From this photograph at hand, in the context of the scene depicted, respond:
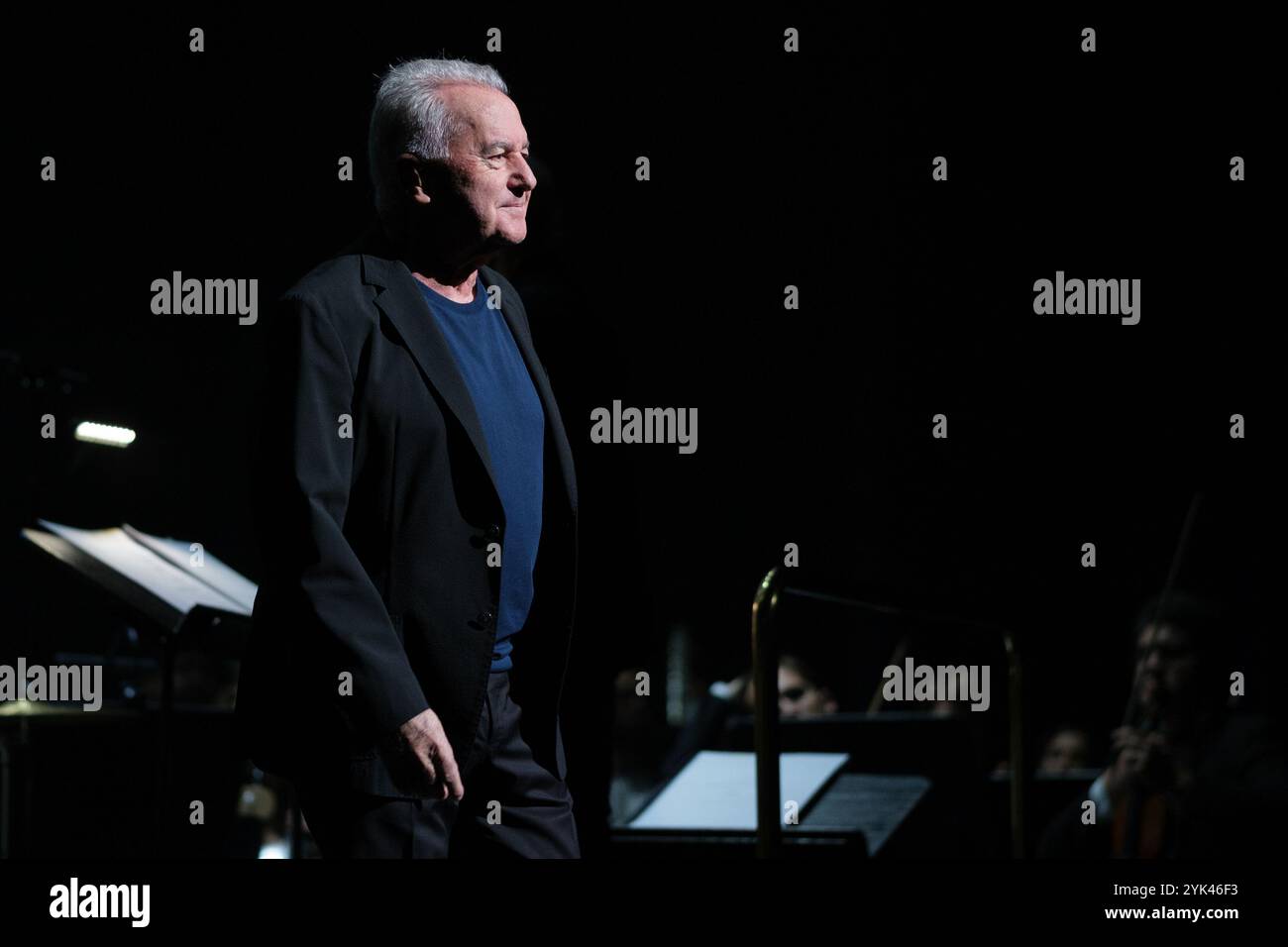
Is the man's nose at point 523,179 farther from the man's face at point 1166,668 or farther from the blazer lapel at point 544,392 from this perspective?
the man's face at point 1166,668

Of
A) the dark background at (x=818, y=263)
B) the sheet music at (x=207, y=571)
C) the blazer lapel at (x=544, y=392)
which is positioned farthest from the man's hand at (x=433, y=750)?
the dark background at (x=818, y=263)

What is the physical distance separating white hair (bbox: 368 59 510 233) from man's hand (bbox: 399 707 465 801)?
701mm

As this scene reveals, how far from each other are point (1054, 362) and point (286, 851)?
4.19m

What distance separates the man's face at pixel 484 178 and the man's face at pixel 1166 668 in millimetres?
2763

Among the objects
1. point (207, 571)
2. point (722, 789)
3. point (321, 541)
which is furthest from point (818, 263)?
point (321, 541)

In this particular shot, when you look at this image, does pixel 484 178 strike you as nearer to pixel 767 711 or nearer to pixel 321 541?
pixel 321 541

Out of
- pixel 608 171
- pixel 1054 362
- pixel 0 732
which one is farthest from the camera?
pixel 1054 362

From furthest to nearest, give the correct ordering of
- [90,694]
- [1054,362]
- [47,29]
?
[1054,362], [47,29], [90,694]
